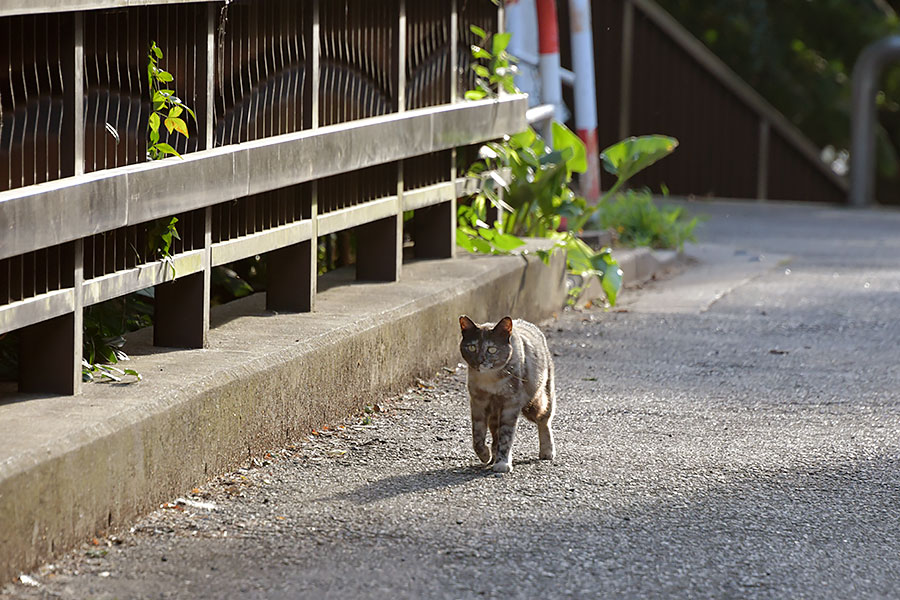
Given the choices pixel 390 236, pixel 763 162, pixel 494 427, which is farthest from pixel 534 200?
pixel 763 162

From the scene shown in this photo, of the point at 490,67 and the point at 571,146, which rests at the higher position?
the point at 490,67

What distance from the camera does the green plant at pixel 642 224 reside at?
11.5 meters

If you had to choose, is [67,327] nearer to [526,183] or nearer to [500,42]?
[500,42]

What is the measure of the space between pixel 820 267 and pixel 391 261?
548cm

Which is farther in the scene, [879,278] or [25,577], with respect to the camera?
[879,278]

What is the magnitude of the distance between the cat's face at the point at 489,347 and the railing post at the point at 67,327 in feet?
4.76

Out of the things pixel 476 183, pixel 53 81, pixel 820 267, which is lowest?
pixel 820 267

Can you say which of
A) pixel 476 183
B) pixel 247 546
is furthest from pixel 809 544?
pixel 476 183

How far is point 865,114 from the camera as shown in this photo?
16.6 meters

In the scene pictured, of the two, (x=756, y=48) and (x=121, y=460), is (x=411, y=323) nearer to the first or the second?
(x=121, y=460)

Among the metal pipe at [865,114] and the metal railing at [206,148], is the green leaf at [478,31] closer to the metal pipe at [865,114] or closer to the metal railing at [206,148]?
the metal railing at [206,148]

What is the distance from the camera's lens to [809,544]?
443 cm

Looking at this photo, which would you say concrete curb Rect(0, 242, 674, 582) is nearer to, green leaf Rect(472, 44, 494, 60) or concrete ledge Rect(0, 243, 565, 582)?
concrete ledge Rect(0, 243, 565, 582)

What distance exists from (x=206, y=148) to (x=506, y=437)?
60.4 inches
